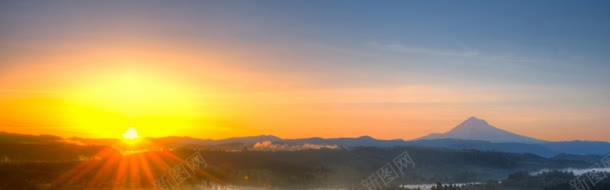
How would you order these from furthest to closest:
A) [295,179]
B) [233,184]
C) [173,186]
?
[295,179] → [233,184] → [173,186]

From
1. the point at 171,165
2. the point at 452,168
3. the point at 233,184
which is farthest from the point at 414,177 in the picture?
the point at 171,165

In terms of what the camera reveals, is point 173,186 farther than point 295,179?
No

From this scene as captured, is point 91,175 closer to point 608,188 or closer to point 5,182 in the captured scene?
point 5,182

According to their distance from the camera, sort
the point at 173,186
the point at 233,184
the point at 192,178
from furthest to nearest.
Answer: the point at 233,184 → the point at 192,178 → the point at 173,186

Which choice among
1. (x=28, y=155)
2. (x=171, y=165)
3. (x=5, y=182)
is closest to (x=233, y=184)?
(x=171, y=165)

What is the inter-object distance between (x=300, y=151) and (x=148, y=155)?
2300 inches

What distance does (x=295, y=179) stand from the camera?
105438mm

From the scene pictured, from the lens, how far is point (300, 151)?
142 meters

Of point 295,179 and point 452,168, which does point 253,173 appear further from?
point 452,168

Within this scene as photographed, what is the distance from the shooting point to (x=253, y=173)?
10400cm

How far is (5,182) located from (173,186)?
19.4m

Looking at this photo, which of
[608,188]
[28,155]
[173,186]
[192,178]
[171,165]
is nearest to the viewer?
[28,155]

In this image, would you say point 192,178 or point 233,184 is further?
point 233,184

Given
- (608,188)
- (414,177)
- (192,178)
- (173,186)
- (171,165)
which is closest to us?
(173,186)
